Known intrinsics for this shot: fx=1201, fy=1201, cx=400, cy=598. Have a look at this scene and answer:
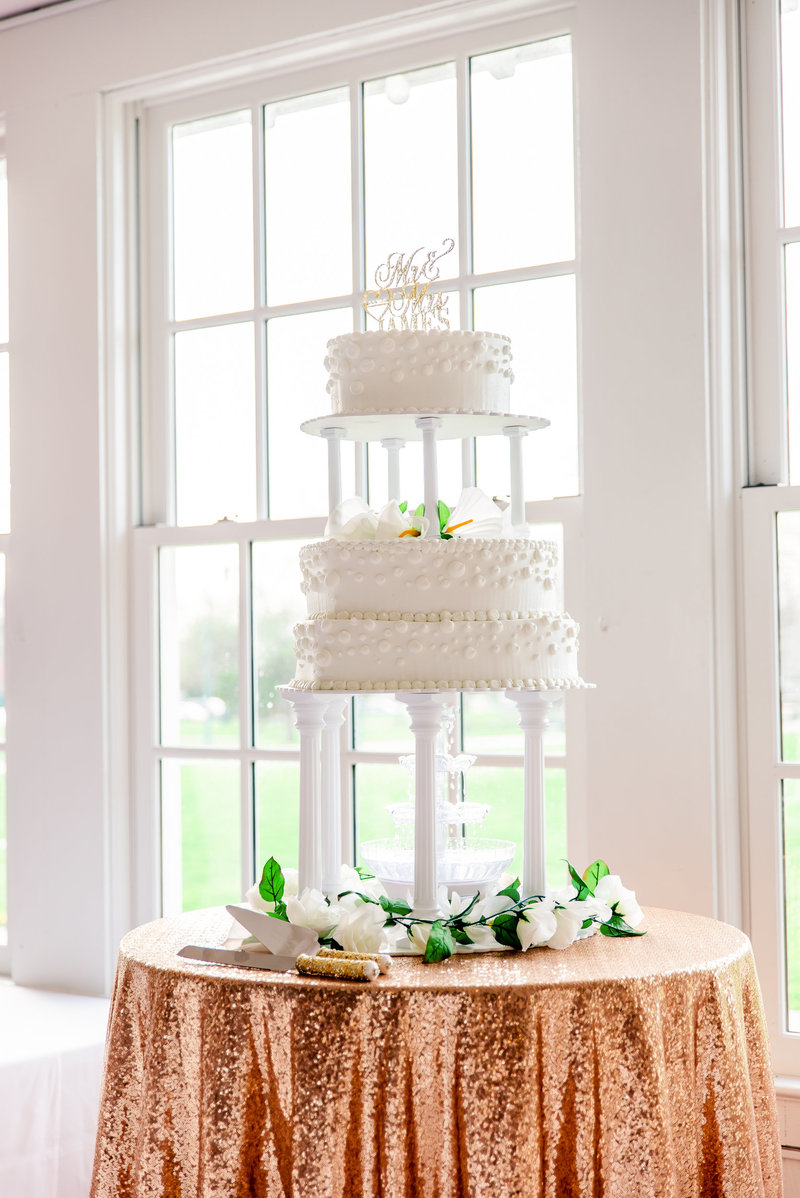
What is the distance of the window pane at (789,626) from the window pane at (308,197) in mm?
998

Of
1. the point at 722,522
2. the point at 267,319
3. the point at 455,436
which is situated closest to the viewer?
the point at 455,436

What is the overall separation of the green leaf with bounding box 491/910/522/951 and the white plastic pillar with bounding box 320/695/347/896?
32cm

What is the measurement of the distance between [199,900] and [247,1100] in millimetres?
1131

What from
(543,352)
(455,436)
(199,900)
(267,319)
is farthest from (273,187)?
(199,900)

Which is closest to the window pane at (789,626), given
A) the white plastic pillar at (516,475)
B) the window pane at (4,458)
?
the white plastic pillar at (516,475)

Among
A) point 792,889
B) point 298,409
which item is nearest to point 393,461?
point 298,409

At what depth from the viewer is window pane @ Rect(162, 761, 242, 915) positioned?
2486mm

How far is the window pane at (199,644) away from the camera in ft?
8.15

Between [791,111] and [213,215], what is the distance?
117 cm

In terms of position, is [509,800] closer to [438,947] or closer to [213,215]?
[438,947]

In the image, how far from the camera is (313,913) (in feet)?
5.23

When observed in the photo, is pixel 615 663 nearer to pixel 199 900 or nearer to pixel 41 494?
pixel 199 900

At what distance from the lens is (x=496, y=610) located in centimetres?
159

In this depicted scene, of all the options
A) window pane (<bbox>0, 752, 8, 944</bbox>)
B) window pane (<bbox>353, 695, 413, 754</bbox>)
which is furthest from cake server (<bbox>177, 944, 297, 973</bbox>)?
window pane (<bbox>0, 752, 8, 944</bbox>)
